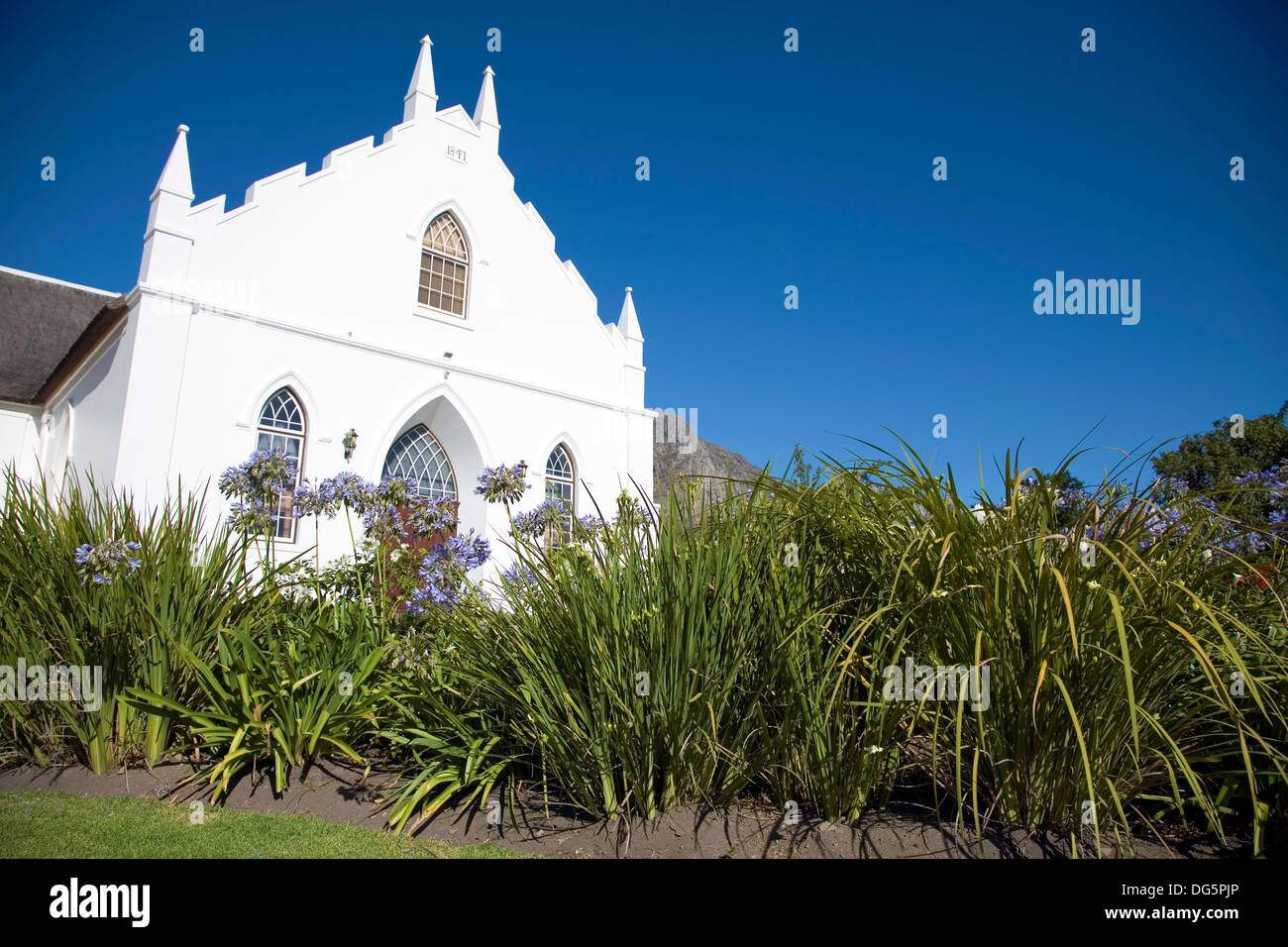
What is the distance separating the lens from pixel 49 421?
50.2ft

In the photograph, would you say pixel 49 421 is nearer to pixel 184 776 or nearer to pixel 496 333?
pixel 496 333

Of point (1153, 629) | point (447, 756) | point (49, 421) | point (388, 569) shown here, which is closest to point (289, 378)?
point (49, 421)

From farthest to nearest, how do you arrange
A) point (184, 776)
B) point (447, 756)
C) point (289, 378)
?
point (289, 378) < point (184, 776) < point (447, 756)

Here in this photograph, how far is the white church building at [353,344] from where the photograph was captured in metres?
11.8

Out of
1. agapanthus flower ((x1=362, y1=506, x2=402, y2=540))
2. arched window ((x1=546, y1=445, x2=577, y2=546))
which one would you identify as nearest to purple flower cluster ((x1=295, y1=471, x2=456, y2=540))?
agapanthus flower ((x1=362, y1=506, x2=402, y2=540))

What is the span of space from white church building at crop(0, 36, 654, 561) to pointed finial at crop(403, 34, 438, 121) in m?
0.04

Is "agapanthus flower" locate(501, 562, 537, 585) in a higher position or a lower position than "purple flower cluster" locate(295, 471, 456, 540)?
lower

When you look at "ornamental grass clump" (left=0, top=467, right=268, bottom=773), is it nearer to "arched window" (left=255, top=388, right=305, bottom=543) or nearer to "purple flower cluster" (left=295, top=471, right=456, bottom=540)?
"purple flower cluster" (left=295, top=471, right=456, bottom=540)

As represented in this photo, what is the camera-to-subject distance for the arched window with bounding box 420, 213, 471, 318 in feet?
48.9

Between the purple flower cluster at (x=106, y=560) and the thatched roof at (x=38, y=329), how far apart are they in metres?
11.4

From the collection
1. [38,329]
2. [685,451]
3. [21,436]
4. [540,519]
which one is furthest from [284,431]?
[685,451]

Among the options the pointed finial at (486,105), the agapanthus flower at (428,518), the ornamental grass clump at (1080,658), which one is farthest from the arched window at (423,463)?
the ornamental grass clump at (1080,658)

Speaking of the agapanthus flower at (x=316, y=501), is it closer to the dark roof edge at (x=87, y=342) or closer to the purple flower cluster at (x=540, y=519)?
the purple flower cluster at (x=540, y=519)
